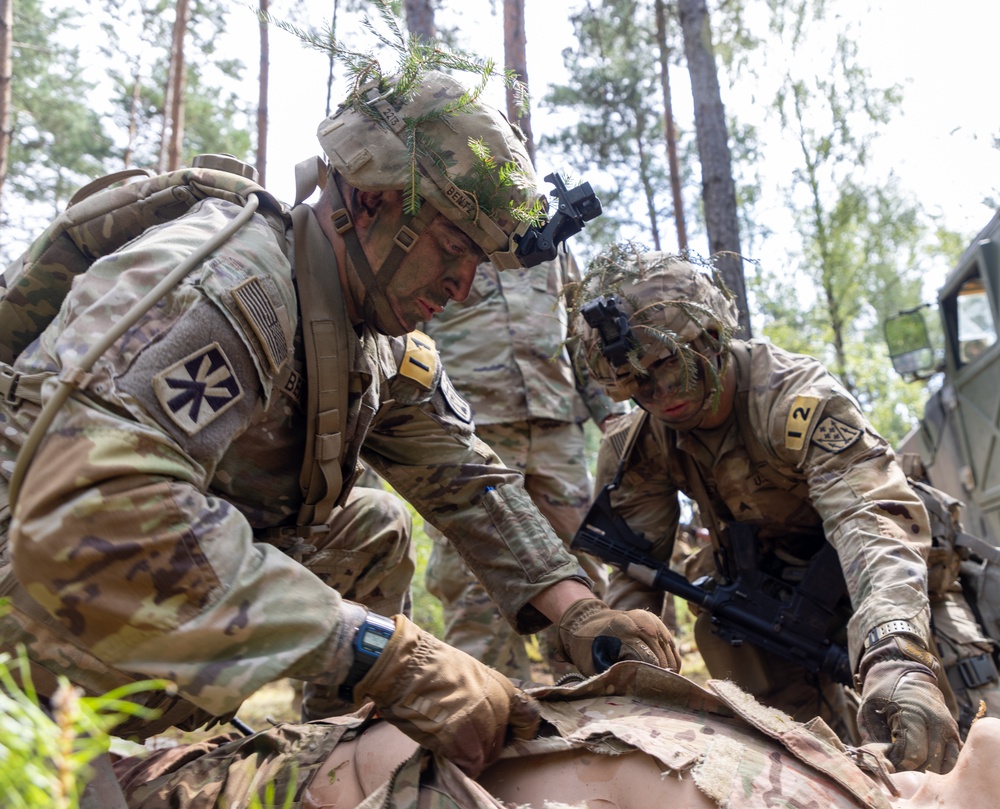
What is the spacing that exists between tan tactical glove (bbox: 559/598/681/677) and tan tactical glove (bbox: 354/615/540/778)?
26.3 inches

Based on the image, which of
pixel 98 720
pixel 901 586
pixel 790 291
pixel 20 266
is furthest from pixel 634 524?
pixel 790 291

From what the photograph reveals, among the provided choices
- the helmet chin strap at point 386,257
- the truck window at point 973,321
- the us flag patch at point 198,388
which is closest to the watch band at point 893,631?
the helmet chin strap at point 386,257

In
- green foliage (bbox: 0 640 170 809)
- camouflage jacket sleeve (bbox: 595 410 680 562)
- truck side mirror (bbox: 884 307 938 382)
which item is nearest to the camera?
green foliage (bbox: 0 640 170 809)

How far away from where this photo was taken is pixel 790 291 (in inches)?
660

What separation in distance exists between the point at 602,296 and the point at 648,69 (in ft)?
40.2

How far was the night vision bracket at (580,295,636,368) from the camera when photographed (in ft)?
11.7

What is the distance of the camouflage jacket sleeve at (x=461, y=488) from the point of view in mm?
2881

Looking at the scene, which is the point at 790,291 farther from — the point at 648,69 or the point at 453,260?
the point at 453,260

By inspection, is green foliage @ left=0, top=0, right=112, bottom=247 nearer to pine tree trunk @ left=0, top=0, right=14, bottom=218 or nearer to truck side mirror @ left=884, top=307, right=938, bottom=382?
pine tree trunk @ left=0, top=0, right=14, bottom=218

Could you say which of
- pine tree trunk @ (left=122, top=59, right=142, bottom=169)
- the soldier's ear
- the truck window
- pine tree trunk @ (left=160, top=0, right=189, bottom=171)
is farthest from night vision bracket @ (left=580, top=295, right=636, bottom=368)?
pine tree trunk @ (left=122, top=59, right=142, bottom=169)

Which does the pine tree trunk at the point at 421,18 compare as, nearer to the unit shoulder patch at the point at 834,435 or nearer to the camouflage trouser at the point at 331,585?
the camouflage trouser at the point at 331,585

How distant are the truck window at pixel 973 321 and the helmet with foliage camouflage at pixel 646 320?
3.95m

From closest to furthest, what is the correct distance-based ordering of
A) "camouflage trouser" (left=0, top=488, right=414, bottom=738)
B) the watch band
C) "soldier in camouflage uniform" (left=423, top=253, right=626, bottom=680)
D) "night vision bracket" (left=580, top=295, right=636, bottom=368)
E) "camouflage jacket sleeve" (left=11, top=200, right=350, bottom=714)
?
"camouflage jacket sleeve" (left=11, top=200, right=350, bottom=714) < "camouflage trouser" (left=0, top=488, right=414, bottom=738) < the watch band < "night vision bracket" (left=580, top=295, right=636, bottom=368) < "soldier in camouflage uniform" (left=423, top=253, right=626, bottom=680)

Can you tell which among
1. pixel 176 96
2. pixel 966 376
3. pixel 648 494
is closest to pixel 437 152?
pixel 648 494
